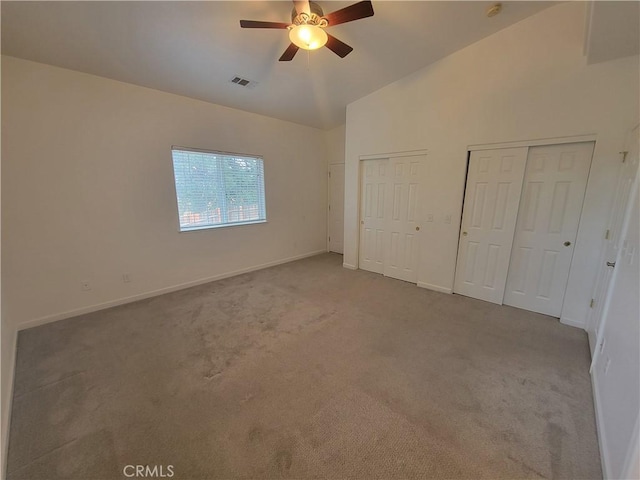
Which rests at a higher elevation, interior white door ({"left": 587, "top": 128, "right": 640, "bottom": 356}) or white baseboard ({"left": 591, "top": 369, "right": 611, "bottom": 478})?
interior white door ({"left": 587, "top": 128, "right": 640, "bottom": 356})

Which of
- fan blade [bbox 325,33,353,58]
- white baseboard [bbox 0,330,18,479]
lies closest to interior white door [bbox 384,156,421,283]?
fan blade [bbox 325,33,353,58]

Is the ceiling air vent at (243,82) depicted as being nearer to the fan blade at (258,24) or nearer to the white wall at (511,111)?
the fan blade at (258,24)

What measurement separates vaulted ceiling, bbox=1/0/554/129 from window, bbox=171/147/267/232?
88 centimetres

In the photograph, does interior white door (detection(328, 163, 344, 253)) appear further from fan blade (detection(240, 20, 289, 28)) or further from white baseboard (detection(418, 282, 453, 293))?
fan blade (detection(240, 20, 289, 28))

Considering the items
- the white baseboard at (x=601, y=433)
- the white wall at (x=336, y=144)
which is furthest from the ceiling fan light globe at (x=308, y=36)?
the white baseboard at (x=601, y=433)

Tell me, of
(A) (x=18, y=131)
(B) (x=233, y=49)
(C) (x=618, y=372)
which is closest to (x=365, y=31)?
(B) (x=233, y=49)

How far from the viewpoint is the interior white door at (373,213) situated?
13.7ft

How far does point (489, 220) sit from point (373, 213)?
1728mm

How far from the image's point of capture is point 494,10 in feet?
7.95

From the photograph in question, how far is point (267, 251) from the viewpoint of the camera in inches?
190

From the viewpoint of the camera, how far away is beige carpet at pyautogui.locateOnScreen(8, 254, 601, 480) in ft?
4.55

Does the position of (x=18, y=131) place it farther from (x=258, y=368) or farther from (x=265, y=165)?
(x=258, y=368)

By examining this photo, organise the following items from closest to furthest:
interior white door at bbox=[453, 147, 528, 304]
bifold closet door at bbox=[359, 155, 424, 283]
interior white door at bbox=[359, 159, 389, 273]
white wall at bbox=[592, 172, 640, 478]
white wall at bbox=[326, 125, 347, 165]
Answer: white wall at bbox=[592, 172, 640, 478] < interior white door at bbox=[453, 147, 528, 304] < bifold closet door at bbox=[359, 155, 424, 283] < interior white door at bbox=[359, 159, 389, 273] < white wall at bbox=[326, 125, 347, 165]

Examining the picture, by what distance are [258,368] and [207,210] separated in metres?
2.77
